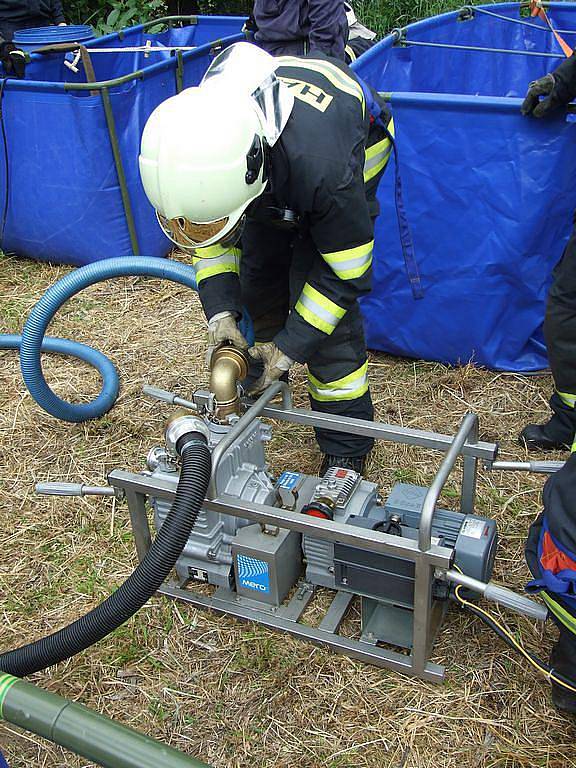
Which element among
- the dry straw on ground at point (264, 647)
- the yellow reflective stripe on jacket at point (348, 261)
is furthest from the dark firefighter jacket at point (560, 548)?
the yellow reflective stripe on jacket at point (348, 261)

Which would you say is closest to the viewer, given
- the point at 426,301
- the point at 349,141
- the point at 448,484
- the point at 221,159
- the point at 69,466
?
the point at 221,159

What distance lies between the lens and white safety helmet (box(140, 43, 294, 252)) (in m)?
1.96

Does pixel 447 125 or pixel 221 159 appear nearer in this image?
pixel 221 159

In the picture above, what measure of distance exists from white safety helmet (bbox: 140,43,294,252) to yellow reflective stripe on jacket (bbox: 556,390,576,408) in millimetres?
1611

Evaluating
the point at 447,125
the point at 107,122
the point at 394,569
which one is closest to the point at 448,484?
the point at 394,569

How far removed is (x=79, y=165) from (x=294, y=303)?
242 cm

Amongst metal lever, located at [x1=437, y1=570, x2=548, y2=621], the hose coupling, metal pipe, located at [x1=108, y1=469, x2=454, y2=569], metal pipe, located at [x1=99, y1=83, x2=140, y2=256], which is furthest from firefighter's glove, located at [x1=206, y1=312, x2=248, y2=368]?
metal pipe, located at [x1=99, y1=83, x2=140, y2=256]

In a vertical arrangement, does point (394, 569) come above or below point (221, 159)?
below

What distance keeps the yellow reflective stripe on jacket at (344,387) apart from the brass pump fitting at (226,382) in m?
0.49

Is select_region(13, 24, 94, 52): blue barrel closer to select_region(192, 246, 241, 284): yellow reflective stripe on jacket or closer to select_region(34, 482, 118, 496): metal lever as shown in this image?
select_region(192, 246, 241, 284): yellow reflective stripe on jacket

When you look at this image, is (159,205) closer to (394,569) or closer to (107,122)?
(394,569)

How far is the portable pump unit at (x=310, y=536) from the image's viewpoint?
2.10 meters

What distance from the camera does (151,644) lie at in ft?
7.97

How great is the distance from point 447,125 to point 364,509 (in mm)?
1828
